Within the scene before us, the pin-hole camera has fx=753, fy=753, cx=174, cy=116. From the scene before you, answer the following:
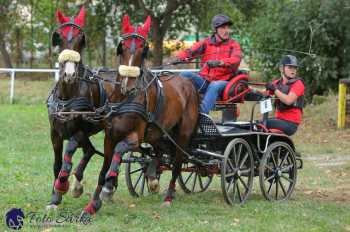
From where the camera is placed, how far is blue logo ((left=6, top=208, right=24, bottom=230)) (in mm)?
7172

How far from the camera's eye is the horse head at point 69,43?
24.7 ft

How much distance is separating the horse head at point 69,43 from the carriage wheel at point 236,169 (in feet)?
7.25

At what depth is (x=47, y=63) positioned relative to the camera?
1291 inches

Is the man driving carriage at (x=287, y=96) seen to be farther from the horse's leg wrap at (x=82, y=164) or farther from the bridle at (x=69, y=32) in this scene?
the bridle at (x=69, y=32)

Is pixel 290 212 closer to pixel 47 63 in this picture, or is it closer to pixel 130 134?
pixel 130 134

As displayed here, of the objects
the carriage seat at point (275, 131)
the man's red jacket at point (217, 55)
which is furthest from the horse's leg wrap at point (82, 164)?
the carriage seat at point (275, 131)

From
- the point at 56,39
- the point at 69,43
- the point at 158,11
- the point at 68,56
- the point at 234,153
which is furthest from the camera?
the point at 158,11

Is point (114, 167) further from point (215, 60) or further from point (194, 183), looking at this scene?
point (194, 183)

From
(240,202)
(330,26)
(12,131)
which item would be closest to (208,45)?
(240,202)

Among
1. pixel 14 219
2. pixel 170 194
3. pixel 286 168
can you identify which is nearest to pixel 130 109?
pixel 170 194

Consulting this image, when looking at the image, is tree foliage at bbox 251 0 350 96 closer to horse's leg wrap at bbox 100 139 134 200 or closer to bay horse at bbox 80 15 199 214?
bay horse at bbox 80 15 199 214

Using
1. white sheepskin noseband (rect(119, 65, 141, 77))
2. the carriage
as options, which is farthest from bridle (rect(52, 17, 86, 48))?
the carriage

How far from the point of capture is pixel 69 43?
303 inches

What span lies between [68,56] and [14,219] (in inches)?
66.6
